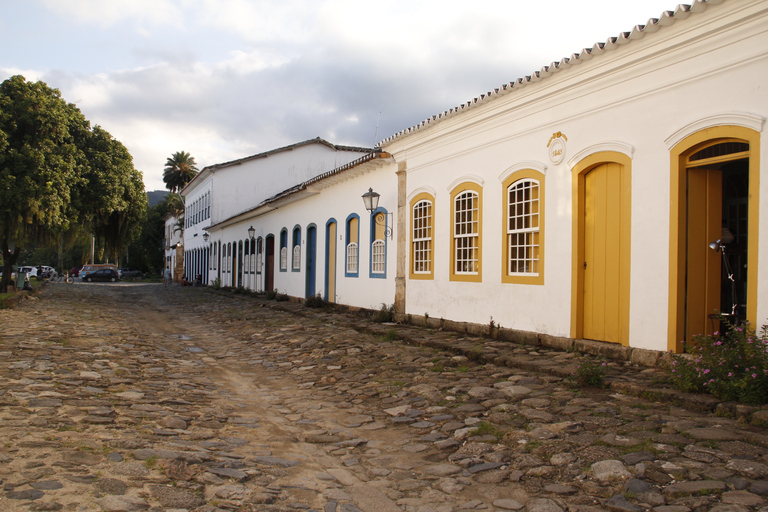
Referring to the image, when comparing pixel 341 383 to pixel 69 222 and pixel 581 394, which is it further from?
pixel 69 222

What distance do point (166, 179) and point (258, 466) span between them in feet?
188

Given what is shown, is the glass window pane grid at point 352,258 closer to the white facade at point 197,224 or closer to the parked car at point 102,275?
the white facade at point 197,224

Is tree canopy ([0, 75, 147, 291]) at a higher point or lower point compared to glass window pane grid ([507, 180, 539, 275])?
higher

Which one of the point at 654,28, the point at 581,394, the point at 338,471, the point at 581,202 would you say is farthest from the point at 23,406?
the point at 654,28

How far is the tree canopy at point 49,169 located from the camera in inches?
628

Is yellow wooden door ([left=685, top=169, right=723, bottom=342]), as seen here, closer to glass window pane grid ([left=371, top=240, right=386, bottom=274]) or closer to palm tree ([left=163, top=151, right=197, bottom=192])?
glass window pane grid ([left=371, top=240, right=386, bottom=274])

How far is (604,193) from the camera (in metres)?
7.81

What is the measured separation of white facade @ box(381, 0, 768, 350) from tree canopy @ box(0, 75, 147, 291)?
12735mm

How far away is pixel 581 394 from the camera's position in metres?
5.68

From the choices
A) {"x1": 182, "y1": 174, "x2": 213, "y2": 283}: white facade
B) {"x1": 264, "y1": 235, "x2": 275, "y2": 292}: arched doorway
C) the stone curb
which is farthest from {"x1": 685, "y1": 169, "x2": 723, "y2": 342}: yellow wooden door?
{"x1": 182, "y1": 174, "x2": 213, "y2": 283}: white facade

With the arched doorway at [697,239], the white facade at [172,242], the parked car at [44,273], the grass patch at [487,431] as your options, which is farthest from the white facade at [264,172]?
the grass patch at [487,431]

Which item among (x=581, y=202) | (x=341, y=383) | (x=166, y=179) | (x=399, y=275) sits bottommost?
(x=341, y=383)

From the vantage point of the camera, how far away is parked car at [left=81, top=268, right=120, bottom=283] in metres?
44.4

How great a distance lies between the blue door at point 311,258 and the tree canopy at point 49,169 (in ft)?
23.0
